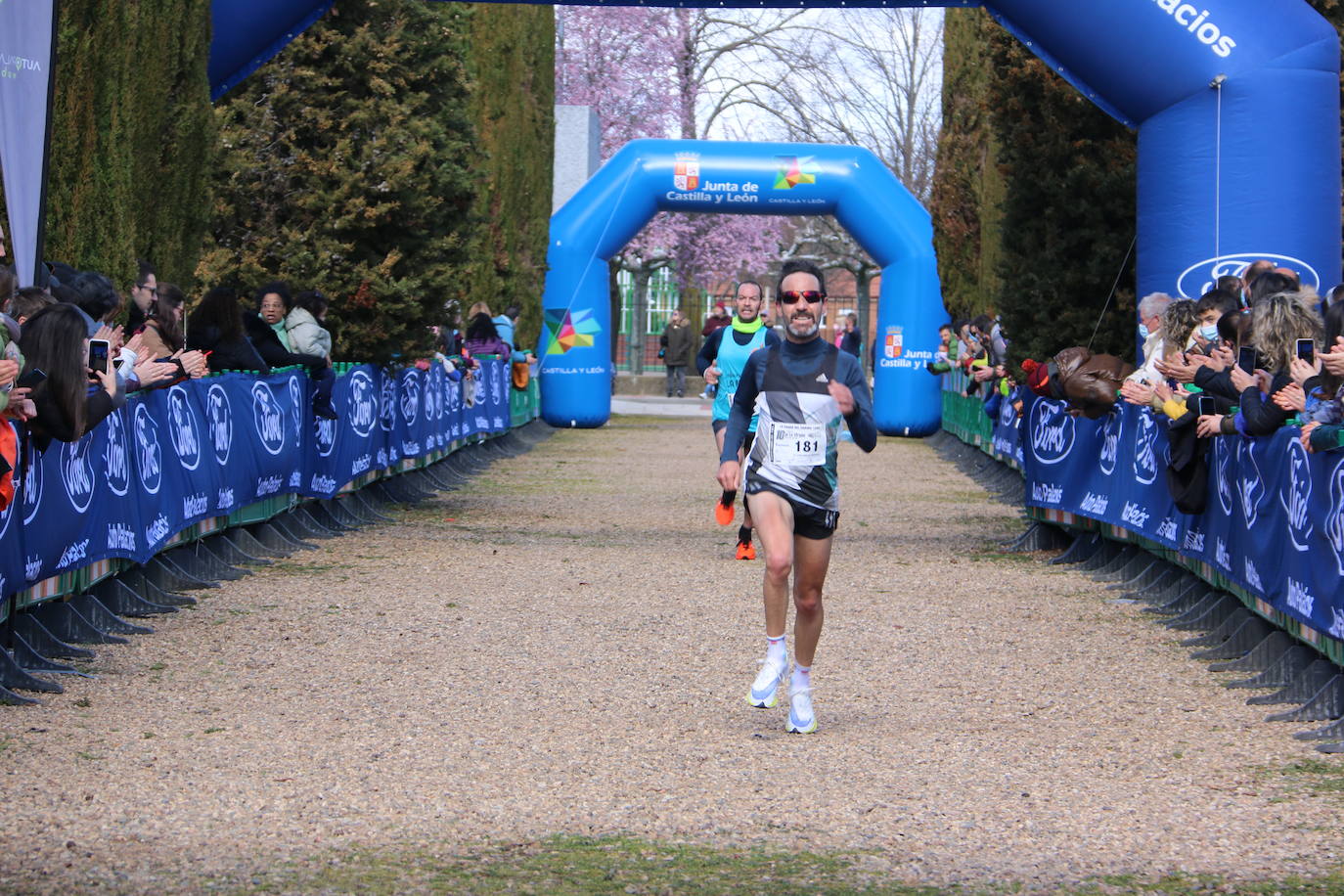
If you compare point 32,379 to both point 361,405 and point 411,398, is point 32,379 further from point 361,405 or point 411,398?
point 411,398

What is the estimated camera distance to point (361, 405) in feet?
51.8

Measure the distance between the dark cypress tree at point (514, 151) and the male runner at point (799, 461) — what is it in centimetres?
1842

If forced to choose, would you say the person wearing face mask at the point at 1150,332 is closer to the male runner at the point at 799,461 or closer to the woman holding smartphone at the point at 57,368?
the male runner at the point at 799,461

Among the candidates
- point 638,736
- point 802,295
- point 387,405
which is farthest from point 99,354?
point 387,405

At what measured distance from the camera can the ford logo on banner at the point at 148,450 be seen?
9.94 m

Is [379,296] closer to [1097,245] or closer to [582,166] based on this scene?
[1097,245]

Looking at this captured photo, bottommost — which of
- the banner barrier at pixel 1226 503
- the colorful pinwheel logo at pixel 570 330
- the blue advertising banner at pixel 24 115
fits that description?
the banner barrier at pixel 1226 503

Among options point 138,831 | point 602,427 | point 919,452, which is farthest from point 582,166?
point 138,831

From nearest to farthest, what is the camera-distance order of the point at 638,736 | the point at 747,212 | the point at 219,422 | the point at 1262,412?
the point at 638,736 → the point at 1262,412 → the point at 219,422 → the point at 747,212

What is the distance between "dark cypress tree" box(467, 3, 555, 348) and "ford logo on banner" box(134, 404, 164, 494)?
1534 cm

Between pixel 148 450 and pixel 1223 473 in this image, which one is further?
pixel 148 450

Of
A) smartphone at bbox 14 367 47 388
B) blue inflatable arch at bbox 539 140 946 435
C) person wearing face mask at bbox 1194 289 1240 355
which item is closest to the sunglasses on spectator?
smartphone at bbox 14 367 47 388

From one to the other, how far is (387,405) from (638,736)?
10.3m

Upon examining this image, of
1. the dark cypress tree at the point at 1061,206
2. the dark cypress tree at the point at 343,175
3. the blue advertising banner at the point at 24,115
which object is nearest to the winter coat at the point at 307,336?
the dark cypress tree at the point at 343,175
